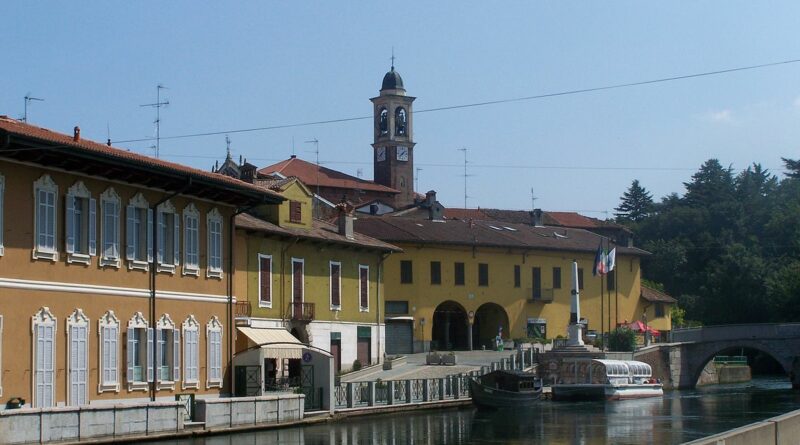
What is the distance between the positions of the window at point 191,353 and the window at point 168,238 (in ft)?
6.48

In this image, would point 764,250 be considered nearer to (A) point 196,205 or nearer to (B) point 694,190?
(B) point 694,190

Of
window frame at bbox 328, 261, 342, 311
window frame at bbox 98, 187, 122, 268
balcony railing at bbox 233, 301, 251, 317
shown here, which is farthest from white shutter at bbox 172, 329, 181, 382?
window frame at bbox 328, 261, 342, 311

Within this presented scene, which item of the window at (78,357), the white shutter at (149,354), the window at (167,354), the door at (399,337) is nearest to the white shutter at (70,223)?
the window at (78,357)

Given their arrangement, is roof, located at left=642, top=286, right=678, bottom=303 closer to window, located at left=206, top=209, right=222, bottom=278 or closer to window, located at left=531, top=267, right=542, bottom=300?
window, located at left=531, top=267, right=542, bottom=300

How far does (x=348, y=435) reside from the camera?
37781mm

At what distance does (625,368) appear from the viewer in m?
67.1

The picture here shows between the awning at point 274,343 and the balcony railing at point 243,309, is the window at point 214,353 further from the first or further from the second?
the balcony railing at point 243,309

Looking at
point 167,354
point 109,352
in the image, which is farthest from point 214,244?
point 109,352

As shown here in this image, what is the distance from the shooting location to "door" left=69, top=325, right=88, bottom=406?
3412 centimetres

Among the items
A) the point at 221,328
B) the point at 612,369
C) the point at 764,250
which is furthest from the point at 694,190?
the point at 221,328

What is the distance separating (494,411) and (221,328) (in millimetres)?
14226

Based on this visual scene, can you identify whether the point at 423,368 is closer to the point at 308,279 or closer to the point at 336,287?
the point at 336,287

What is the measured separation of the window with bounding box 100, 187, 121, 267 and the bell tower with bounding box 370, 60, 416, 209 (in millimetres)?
81716

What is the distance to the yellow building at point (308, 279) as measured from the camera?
50.5m
